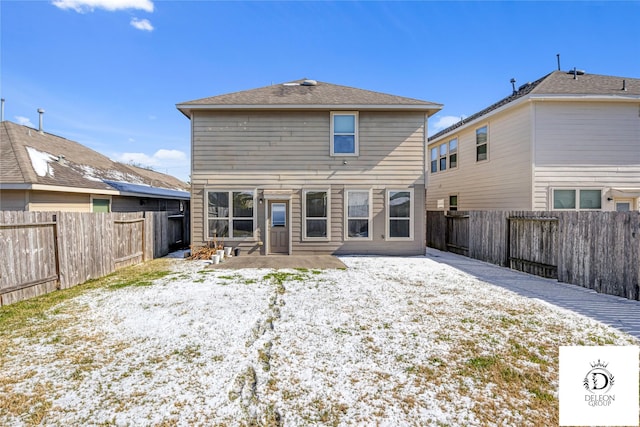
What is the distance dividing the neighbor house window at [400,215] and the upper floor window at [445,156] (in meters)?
5.96

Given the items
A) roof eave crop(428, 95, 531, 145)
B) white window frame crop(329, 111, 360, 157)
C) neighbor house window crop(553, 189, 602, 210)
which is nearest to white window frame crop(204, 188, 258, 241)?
white window frame crop(329, 111, 360, 157)

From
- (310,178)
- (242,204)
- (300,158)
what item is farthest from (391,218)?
(242,204)

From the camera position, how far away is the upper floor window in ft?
46.7

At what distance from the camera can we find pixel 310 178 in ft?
32.2

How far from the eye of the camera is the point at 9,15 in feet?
27.7

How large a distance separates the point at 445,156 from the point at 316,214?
30.0ft

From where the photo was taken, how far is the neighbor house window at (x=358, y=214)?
9.82 meters

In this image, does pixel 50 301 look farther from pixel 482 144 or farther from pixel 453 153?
pixel 453 153

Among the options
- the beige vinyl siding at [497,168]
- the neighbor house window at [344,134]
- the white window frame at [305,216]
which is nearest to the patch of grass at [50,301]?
the white window frame at [305,216]

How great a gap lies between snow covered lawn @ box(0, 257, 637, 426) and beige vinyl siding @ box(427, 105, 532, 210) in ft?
21.0

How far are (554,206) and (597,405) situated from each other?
31.1 feet

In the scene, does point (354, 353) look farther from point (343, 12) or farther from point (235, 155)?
point (343, 12)

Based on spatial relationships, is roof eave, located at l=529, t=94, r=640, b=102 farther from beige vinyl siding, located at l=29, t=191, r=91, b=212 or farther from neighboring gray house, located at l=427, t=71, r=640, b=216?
beige vinyl siding, located at l=29, t=191, r=91, b=212

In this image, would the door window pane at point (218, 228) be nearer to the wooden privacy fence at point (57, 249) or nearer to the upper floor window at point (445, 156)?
the wooden privacy fence at point (57, 249)
